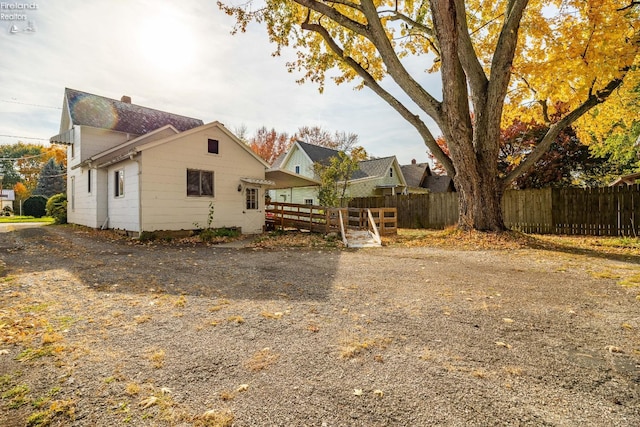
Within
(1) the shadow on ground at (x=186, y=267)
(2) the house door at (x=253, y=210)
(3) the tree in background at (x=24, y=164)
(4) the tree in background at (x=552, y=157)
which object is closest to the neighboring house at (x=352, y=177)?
(4) the tree in background at (x=552, y=157)

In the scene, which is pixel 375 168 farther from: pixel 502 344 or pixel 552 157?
pixel 502 344

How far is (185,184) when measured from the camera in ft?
39.0

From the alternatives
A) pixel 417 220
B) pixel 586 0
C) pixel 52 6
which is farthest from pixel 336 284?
pixel 417 220

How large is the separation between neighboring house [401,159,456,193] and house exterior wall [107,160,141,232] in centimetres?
2487

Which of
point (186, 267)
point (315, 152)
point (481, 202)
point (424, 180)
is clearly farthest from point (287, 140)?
point (186, 267)

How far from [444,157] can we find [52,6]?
1293 cm

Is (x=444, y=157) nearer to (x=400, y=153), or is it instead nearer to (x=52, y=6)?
(x=52, y=6)

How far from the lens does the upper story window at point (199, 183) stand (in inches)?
476

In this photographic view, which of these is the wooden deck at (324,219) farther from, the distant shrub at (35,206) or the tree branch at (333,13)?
the distant shrub at (35,206)

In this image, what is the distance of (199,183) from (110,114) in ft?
28.5

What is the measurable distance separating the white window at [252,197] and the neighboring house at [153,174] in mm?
46

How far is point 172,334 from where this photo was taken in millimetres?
3018

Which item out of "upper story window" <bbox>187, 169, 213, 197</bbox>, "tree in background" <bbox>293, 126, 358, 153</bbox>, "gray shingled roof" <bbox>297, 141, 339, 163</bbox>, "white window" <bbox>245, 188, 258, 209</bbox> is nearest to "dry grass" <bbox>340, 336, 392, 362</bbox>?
"upper story window" <bbox>187, 169, 213, 197</bbox>

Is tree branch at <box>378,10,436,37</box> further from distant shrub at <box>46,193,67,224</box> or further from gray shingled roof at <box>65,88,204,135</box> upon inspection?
distant shrub at <box>46,193,67,224</box>
